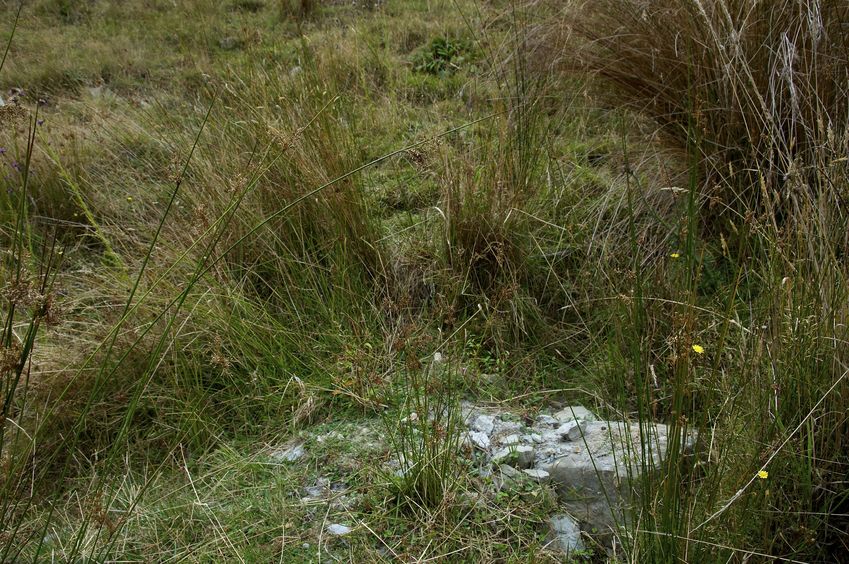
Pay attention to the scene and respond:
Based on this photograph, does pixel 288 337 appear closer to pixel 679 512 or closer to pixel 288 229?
pixel 288 229

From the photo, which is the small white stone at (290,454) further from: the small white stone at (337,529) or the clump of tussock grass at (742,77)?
the clump of tussock grass at (742,77)

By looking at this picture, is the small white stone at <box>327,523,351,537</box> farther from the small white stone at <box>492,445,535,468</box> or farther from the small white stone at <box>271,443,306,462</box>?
the small white stone at <box>492,445,535,468</box>

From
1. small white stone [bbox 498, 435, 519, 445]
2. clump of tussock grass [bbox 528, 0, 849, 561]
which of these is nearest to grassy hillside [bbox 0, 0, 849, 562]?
clump of tussock grass [bbox 528, 0, 849, 561]

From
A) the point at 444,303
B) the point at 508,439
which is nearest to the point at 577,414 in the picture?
the point at 508,439

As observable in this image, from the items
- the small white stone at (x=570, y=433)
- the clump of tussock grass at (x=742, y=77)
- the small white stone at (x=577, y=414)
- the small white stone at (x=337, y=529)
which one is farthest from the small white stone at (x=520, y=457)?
the clump of tussock grass at (x=742, y=77)

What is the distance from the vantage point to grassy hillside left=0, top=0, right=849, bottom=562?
159 cm

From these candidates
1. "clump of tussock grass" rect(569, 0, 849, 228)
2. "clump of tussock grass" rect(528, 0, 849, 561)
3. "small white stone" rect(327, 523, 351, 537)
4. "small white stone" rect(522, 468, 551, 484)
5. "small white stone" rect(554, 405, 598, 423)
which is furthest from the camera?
"clump of tussock grass" rect(569, 0, 849, 228)

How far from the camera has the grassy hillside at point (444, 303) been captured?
1591 millimetres

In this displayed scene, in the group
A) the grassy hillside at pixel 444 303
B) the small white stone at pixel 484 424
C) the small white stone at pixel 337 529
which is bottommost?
the small white stone at pixel 337 529

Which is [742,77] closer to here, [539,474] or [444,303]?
[444,303]

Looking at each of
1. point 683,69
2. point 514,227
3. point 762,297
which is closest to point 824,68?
point 683,69

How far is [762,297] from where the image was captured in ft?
6.38

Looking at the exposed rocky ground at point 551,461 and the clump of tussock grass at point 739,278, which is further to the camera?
the exposed rocky ground at point 551,461

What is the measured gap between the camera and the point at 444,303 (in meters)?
1.87
